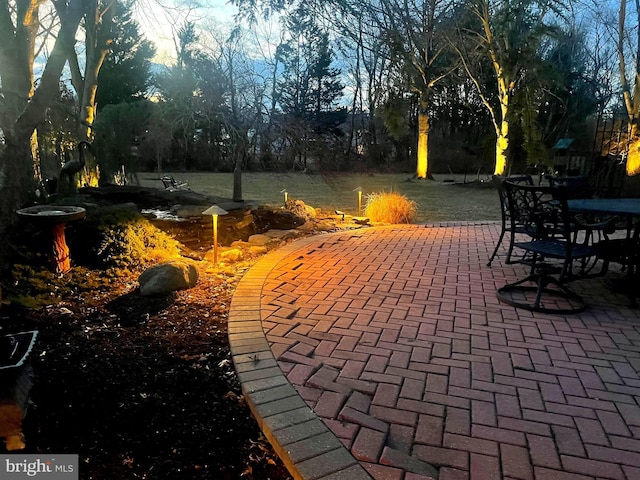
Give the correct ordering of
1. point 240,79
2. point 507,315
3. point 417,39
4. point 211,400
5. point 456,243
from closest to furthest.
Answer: point 211,400, point 507,315, point 456,243, point 240,79, point 417,39

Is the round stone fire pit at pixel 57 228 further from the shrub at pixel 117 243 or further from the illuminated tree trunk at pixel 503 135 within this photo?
the illuminated tree trunk at pixel 503 135

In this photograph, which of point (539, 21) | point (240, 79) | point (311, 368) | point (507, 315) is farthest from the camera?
point (539, 21)

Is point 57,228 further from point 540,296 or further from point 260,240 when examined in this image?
point 540,296

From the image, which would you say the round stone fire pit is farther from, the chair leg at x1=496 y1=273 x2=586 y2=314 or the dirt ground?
the chair leg at x1=496 y1=273 x2=586 y2=314

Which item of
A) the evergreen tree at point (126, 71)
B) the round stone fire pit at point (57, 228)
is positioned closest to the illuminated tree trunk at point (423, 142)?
the evergreen tree at point (126, 71)

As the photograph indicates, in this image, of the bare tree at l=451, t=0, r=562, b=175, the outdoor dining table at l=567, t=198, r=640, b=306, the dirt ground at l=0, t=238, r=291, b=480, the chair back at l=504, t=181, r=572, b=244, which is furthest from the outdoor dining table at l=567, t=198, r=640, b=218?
the bare tree at l=451, t=0, r=562, b=175

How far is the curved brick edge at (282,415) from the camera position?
1.55 metres

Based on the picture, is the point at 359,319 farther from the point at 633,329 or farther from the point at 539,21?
the point at 539,21

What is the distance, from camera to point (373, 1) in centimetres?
1367

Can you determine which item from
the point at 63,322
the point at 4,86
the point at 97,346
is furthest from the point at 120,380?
the point at 4,86

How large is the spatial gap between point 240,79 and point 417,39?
35.4ft

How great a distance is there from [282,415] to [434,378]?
2.80 ft

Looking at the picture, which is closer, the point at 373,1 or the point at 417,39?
the point at 373,1

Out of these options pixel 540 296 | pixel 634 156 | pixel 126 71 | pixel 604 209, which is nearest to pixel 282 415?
pixel 540 296
